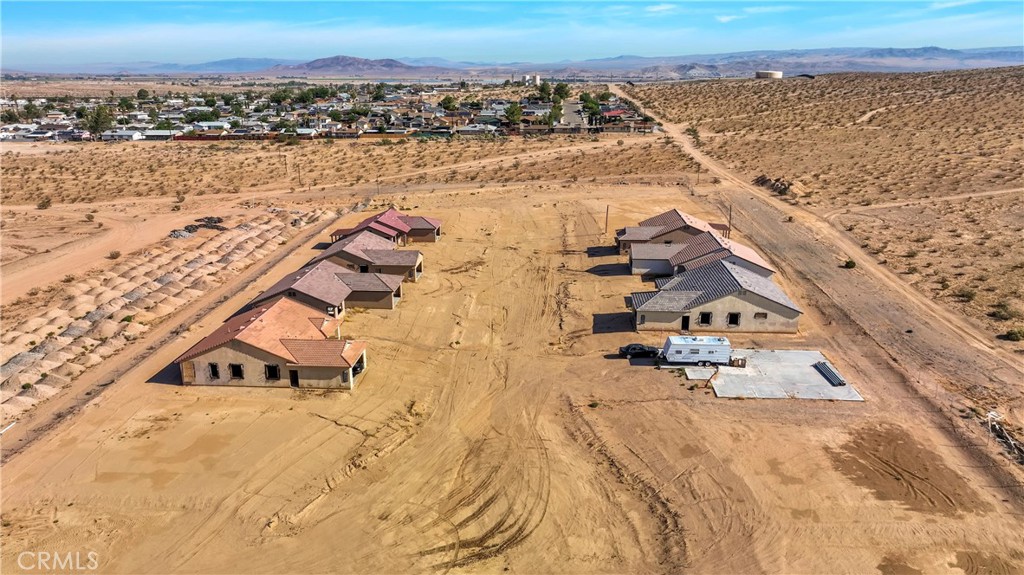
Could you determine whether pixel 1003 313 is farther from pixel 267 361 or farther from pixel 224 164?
pixel 224 164

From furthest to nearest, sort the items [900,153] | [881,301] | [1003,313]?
1. [900,153]
2. [881,301]
3. [1003,313]

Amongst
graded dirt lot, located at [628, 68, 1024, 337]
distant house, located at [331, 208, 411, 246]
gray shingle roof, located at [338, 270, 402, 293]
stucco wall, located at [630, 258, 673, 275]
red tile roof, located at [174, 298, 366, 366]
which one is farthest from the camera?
distant house, located at [331, 208, 411, 246]

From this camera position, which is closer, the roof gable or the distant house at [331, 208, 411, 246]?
the roof gable

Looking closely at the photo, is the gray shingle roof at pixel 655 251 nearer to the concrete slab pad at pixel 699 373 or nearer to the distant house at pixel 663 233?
the distant house at pixel 663 233

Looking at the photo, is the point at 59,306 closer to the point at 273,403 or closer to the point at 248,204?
the point at 273,403

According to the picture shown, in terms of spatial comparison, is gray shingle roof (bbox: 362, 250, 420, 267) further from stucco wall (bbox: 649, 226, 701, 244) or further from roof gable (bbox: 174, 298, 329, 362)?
stucco wall (bbox: 649, 226, 701, 244)

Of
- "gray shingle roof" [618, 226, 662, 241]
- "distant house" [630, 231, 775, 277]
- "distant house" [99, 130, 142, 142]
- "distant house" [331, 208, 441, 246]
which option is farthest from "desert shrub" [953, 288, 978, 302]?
"distant house" [99, 130, 142, 142]

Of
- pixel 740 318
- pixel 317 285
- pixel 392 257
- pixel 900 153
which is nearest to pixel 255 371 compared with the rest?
pixel 317 285
